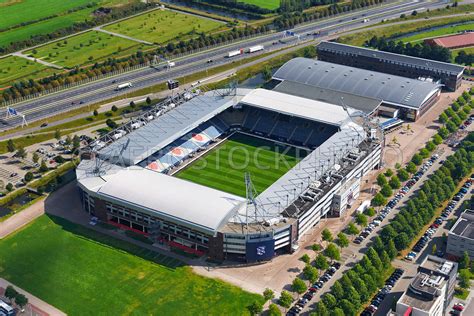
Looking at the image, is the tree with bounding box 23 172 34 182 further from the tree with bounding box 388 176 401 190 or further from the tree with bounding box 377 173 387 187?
the tree with bounding box 388 176 401 190

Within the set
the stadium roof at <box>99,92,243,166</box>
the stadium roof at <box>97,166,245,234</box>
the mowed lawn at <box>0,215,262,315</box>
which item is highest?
the stadium roof at <box>99,92,243,166</box>

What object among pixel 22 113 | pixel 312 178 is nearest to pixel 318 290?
pixel 312 178

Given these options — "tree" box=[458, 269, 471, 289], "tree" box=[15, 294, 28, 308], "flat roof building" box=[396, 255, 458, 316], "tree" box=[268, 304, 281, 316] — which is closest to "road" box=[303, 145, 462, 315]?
"tree" box=[268, 304, 281, 316]

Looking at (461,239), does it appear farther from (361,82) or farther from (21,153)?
(21,153)

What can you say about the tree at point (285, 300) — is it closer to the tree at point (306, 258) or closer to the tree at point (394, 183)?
the tree at point (306, 258)

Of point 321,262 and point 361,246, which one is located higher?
point 321,262

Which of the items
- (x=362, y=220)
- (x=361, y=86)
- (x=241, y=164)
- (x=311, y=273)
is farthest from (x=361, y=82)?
(x=311, y=273)

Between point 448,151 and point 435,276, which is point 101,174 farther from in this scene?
point 448,151
